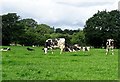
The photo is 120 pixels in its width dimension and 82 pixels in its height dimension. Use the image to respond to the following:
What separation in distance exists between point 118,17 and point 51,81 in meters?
102

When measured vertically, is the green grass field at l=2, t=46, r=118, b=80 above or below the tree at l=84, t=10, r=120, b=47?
below

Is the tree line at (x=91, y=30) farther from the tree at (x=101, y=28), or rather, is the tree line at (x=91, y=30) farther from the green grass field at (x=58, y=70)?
the green grass field at (x=58, y=70)

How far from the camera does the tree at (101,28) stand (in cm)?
10556

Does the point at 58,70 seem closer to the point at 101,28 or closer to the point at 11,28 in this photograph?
the point at 101,28

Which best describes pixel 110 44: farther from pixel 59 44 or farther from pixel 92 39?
pixel 92 39

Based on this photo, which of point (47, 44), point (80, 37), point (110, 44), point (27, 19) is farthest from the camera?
point (27, 19)

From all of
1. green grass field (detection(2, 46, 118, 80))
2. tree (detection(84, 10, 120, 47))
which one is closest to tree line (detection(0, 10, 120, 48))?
tree (detection(84, 10, 120, 47))

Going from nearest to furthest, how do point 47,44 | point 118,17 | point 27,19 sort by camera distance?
point 47,44 < point 118,17 < point 27,19

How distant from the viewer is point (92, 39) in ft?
349

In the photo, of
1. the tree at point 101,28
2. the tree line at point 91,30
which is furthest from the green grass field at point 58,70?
the tree at point 101,28

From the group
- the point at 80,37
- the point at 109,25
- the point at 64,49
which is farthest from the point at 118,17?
the point at 64,49

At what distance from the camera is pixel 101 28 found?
362ft

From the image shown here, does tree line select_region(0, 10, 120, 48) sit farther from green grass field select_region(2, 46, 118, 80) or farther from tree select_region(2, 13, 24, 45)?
green grass field select_region(2, 46, 118, 80)

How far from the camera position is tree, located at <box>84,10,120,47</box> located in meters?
106
